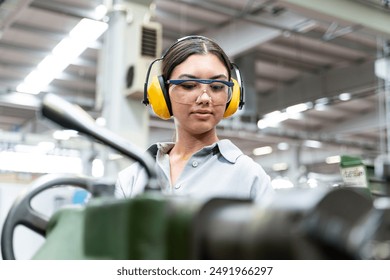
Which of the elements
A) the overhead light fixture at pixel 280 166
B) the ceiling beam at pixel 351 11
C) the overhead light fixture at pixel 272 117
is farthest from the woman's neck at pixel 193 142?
the overhead light fixture at pixel 280 166

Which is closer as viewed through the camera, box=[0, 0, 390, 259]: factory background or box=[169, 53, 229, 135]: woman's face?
box=[169, 53, 229, 135]: woman's face

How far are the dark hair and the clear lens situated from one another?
45 millimetres

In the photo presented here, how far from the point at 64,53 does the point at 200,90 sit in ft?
16.5

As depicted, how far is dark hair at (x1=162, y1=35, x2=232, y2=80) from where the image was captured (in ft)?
2.52

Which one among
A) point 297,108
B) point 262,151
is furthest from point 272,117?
point 262,151

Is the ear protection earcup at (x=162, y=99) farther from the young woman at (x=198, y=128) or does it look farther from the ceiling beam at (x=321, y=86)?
the ceiling beam at (x=321, y=86)

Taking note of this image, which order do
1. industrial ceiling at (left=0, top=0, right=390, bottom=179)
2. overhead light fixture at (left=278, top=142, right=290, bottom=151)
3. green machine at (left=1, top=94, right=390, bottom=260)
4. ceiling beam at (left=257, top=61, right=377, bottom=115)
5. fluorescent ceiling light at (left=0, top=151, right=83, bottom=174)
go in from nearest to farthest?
green machine at (left=1, top=94, right=390, bottom=260)
industrial ceiling at (left=0, top=0, right=390, bottom=179)
fluorescent ceiling light at (left=0, top=151, right=83, bottom=174)
ceiling beam at (left=257, top=61, right=377, bottom=115)
overhead light fixture at (left=278, top=142, right=290, bottom=151)

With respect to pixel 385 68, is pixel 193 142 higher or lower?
lower

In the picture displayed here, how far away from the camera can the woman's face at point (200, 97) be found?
72 centimetres

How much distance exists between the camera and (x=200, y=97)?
715 millimetres

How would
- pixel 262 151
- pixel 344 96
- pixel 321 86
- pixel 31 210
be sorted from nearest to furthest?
pixel 31 210, pixel 344 96, pixel 321 86, pixel 262 151

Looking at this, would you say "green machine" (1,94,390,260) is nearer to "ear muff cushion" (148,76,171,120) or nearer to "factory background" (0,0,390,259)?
"ear muff cushion" (148,76,171,120)

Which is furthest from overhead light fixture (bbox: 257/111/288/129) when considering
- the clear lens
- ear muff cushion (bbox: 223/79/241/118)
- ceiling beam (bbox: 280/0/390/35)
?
the clear lens

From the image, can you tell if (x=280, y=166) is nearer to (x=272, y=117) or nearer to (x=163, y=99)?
(x=272, y=117)
